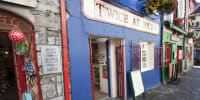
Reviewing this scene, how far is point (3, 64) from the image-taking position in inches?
269

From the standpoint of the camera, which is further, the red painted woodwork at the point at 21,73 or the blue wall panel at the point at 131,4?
the blue wall panel at the point at 131,4

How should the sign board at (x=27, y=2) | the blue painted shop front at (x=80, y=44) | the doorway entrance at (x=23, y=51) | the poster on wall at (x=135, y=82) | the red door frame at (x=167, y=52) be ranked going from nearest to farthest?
the sign board at (x=27, y=2) < the doorway entrance at (x=23, y=51) < the blue painted shop front at (x=80, y=44) < the poster on wall at (x=135, y=82) < the red door frame at (x=167, y=52)

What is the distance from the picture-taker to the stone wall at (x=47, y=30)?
5.21ft

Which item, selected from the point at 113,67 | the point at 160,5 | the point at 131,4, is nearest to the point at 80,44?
Answer: the point at 113,67

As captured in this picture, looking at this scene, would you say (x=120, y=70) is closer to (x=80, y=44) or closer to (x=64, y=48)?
(x=80, y=44)

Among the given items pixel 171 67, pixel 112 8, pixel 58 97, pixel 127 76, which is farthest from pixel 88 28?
pixel 171 67

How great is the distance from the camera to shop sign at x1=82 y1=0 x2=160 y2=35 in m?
2.32

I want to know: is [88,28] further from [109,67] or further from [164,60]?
[164,60]

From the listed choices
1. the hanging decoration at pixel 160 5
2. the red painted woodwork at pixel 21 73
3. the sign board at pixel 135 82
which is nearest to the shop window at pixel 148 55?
the sign board at pixel 135 82

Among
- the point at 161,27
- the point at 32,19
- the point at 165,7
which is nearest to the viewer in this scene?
the point at 32,19

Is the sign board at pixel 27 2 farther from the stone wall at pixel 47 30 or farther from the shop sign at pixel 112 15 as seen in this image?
the shop sign at pixel 112 15

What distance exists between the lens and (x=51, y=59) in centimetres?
177

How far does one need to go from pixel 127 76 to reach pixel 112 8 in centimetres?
244

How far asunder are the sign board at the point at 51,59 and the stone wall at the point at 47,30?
0.06 m
